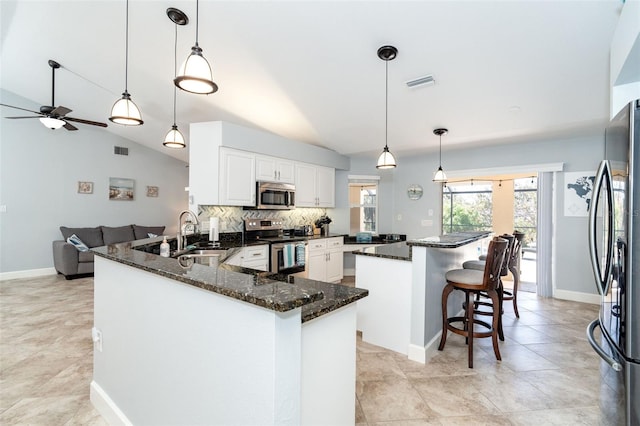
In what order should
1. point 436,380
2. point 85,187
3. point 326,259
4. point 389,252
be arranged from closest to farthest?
point 436,380 < point 389,252 < point 326,259 < point 85,187

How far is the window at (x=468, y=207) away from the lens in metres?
7.72

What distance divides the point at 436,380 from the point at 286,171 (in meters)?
3.71

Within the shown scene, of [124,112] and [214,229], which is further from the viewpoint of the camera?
[214,229]

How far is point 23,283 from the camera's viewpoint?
5254mm

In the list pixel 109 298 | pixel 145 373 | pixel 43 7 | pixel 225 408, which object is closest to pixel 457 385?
pixel 225 408

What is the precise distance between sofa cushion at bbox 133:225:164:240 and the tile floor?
321 cm

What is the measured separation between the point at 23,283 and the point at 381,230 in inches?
260

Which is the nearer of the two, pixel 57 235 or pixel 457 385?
pixel 457 385

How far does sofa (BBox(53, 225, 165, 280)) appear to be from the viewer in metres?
5.48

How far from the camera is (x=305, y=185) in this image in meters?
5.45

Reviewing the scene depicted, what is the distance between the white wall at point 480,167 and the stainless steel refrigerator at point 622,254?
378 centimetres

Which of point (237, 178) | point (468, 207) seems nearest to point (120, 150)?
point (237, 178)

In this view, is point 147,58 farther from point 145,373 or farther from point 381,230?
point 381,230

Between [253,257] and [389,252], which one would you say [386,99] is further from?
[253,257]
